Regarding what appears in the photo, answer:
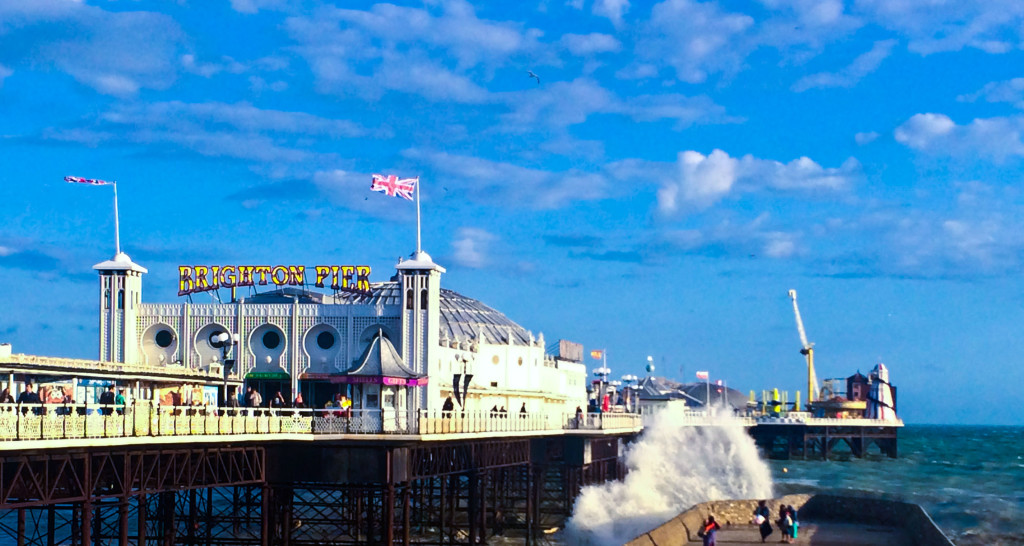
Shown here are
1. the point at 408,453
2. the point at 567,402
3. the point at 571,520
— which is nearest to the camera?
the point at 408,453

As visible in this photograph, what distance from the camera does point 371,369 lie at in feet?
182

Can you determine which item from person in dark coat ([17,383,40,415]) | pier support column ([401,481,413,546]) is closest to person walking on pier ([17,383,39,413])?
person in dark coat ([17,383,40,415])

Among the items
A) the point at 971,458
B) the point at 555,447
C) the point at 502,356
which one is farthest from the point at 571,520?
the point at 971,458

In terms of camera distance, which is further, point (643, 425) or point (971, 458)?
point (971, 458)

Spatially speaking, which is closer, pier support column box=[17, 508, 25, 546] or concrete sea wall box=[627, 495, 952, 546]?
pier support column box=[17, 508, 25, 546]

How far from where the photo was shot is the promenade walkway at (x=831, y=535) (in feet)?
168

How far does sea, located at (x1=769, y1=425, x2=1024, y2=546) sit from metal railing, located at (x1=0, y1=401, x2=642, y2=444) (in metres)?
27.7

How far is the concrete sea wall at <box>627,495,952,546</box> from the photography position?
49.1 m

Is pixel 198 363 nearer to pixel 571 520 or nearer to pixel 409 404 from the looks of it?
pixel 409 404

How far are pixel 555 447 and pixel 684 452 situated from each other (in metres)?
21.5

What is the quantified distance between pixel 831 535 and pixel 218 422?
26.8 metres

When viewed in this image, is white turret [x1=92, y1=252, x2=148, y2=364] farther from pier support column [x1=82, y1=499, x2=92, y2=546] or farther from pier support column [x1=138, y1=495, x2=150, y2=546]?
pier support column [x1=82, y1=499, x2=92, y2=546]

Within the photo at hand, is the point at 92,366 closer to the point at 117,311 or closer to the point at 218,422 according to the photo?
→ the point at 218,422

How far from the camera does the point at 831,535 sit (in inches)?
2106
